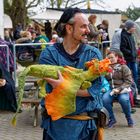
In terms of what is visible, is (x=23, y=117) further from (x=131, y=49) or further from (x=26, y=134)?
(x=131, y=49)

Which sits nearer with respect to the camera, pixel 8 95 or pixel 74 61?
pixel 74 61

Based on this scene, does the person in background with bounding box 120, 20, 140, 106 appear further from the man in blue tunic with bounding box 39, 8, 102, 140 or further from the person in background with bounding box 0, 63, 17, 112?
the man in blue tunic with bounding box 39, 8, 102, 140

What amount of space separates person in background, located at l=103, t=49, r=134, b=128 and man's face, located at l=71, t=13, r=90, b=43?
465 centimetres

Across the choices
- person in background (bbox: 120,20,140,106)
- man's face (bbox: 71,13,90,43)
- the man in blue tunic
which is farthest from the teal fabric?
man's face (bbox: 71,13,90,43)

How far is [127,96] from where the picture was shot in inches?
316

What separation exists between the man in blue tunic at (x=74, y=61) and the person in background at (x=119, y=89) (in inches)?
179

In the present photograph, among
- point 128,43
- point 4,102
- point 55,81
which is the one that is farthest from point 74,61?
point 128,43

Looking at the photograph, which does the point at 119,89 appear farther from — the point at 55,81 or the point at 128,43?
the point at 55,81

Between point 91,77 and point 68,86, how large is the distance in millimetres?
171

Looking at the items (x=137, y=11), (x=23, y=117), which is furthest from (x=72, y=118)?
(x=137, y=11)

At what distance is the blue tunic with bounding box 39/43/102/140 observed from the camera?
340 cm

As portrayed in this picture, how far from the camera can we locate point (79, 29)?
11.2 ft

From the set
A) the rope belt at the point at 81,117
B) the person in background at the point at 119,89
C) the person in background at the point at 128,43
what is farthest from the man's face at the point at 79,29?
the person in background at the point at 128,43

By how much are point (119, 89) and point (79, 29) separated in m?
4.74
